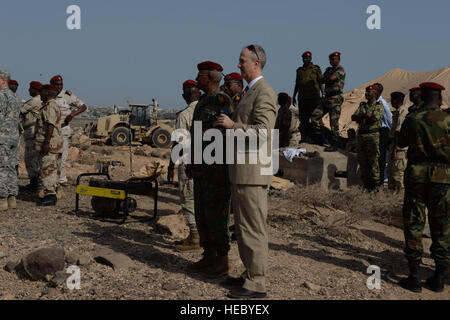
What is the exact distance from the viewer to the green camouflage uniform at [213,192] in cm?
365

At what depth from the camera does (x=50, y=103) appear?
6.22 m

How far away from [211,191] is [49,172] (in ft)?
11.4

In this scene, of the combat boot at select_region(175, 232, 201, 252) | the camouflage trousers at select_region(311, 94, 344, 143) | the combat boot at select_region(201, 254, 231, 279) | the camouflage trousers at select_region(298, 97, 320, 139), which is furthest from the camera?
the camouflage trousers at select_region(298, 97, 320, 139)

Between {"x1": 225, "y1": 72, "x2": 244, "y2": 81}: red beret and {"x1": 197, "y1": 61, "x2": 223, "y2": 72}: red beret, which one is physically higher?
{"x1": 225, "y1": 72, "x2": 244, "y2": 81}: red beret

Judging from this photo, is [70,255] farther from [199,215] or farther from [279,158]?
[279,158]

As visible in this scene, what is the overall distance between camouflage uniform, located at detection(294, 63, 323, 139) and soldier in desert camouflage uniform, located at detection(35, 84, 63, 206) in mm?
4304

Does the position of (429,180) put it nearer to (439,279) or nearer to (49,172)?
(439,279)

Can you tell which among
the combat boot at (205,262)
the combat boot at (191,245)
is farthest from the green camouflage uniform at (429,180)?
the combat boot at (191,245)

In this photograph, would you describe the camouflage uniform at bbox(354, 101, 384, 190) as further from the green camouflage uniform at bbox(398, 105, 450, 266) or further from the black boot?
the black boot

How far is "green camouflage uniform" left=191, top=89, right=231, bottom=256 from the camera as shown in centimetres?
365

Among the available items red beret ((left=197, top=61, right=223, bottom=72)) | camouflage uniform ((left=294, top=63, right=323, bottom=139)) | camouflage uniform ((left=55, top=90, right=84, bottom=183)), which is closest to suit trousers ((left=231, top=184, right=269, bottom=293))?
red beret ((left=197, top=61, right=223, bottom=72))

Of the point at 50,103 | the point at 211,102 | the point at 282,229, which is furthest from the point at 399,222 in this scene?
the point at 50,103

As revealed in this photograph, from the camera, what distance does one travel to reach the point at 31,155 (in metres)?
7.05

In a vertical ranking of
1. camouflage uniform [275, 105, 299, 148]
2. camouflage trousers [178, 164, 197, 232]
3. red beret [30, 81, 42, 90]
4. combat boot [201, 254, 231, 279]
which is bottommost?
combat boot [201, 254, 231, 279]
